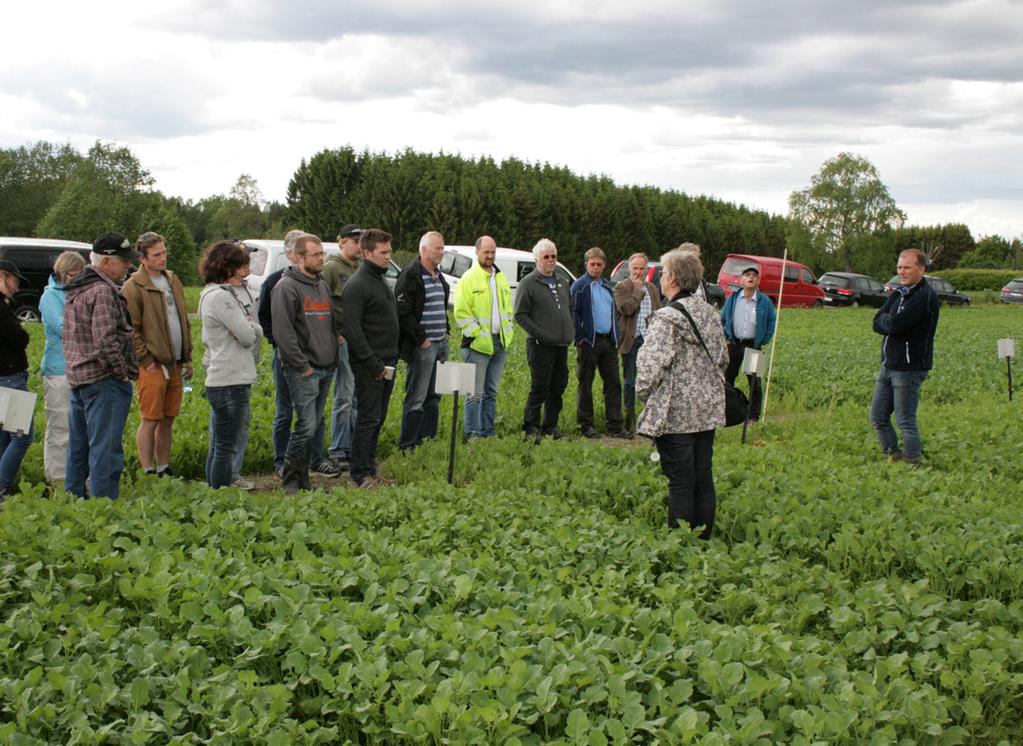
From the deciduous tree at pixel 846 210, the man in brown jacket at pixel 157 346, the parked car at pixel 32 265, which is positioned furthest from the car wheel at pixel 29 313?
the deciduous tree at pixel 846 210

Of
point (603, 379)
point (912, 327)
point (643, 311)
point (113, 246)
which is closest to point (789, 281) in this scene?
point (643, 311)

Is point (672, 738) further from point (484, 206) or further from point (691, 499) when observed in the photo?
point (484, 206)

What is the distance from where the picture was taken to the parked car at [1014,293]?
4003 cm

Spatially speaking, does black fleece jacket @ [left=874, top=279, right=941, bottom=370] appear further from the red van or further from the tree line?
the tree line

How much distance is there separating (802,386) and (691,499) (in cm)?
820

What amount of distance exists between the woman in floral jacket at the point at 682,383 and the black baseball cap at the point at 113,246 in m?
3.60

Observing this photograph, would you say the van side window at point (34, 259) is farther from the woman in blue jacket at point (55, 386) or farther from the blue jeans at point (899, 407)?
the blue jeans at point (899, 407)

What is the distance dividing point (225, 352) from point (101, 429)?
3.58 feet

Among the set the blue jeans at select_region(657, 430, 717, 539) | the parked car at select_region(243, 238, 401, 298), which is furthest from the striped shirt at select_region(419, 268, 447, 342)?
the parked car at select_region(243, 238, 401, 298)

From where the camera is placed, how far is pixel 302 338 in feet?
23.8

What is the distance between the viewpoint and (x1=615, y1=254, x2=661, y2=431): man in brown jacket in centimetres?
1021

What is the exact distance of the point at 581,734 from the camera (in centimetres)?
310

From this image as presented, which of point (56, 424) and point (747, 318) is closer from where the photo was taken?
point (56, 424)

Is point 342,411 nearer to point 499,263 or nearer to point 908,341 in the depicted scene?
point 908,341
